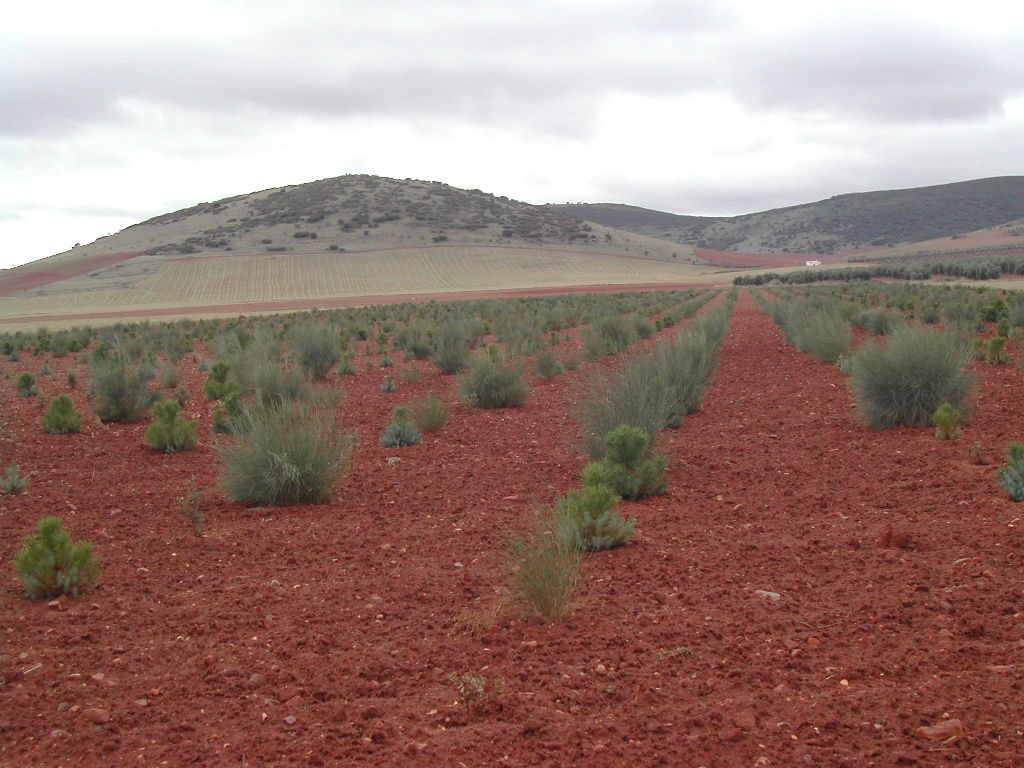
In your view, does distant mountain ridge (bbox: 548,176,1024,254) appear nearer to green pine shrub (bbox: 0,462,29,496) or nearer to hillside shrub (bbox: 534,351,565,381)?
hillside shrub (bbox: 534,351,565,381)

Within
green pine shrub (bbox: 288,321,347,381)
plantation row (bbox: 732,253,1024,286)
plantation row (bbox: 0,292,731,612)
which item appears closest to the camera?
plantation row (bbox: 0,292,731,612)

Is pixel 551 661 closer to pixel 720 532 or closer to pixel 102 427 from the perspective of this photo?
pixel 720 532

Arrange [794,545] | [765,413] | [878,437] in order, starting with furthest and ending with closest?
[765,413] → [878,437] → [794,545]

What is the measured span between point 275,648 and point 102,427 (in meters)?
11.6

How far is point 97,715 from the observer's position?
4918mm

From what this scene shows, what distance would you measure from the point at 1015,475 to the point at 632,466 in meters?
3.68

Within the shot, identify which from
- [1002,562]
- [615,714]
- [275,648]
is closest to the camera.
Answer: [615,714]

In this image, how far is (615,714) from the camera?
478 cm

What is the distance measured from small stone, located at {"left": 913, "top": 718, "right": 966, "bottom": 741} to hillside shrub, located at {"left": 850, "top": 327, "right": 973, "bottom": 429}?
9.07m

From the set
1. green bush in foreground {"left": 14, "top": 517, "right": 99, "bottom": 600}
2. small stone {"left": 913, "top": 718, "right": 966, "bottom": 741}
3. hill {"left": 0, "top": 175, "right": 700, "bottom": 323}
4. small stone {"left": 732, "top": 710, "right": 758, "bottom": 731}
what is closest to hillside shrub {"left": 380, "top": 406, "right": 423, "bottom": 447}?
green bush in foreground {"left": 14, "top": 517, "right": 99, "bottom": 600}

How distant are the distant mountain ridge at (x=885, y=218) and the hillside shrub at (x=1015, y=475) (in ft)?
514

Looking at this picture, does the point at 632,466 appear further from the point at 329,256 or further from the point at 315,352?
the point at 329,256

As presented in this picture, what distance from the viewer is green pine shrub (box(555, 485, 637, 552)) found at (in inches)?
303

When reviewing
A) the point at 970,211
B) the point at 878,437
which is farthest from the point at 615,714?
the point at 970,211
